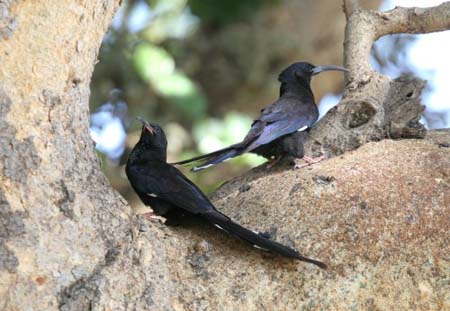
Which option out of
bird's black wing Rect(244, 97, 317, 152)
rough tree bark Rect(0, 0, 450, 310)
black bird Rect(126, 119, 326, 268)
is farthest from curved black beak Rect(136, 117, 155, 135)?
rough tree bark Rect(0, 0, 450, 310)

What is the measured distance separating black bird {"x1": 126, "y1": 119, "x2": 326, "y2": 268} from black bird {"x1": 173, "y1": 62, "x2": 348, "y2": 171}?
0.24 meters

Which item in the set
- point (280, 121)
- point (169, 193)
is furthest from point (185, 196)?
point (280, 121)

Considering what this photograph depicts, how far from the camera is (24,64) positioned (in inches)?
125

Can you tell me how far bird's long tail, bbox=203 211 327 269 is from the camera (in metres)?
3.30

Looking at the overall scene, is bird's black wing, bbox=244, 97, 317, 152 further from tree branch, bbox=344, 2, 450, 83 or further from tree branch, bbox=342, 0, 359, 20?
tree branch, bbox=342, 0, 359, 20

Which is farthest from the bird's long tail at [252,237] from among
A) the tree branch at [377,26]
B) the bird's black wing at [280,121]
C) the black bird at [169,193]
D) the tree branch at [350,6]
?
the tree branch at [350,6]

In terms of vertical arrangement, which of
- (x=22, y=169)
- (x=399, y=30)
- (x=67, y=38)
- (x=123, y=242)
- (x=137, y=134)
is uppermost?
(x=137, y=134)

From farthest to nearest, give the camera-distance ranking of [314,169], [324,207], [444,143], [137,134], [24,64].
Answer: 1. [137,134]
2. [444,143]
3. [314,169]
4. [324,207]
5. [24,64]

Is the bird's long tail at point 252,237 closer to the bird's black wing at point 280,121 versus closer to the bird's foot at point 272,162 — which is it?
the bird's foot at point 272,162

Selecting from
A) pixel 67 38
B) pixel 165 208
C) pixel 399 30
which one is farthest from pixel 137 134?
pixel 67 38

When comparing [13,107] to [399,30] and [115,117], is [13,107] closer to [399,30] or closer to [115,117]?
[399,30]

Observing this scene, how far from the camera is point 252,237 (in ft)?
11.0

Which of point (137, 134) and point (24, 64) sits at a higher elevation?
point (137, 134)

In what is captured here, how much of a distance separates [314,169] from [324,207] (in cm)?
36
